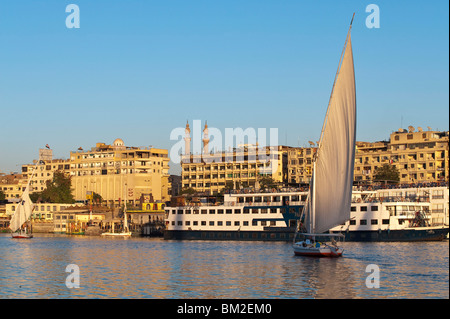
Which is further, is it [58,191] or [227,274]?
[58,191]

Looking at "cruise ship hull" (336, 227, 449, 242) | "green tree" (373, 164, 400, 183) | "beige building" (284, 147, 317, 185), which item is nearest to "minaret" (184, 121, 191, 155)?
"beige building" (284, 147, 317, 185)

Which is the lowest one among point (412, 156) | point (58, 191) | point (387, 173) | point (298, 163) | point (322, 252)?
point (322, 252)

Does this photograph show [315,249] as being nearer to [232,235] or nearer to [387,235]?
[387,235]

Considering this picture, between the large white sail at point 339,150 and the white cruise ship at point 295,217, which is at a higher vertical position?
the large white sail at point 339,150

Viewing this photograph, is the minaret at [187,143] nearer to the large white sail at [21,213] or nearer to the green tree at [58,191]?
the green tree at [58,191]

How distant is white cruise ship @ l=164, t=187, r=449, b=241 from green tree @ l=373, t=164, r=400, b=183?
92.8 ft

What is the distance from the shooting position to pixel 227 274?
4947cm

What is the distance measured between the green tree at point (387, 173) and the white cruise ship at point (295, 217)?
92.8ft

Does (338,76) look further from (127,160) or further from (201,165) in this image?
(127,160)

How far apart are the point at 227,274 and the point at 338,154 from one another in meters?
14.1

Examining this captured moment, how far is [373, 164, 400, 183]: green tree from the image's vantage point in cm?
12562

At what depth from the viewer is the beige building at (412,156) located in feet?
424

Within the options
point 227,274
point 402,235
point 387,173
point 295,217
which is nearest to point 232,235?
point 295,217

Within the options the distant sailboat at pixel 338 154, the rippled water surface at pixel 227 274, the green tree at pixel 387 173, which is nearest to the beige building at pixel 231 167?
the green tree at pixel 387 173
